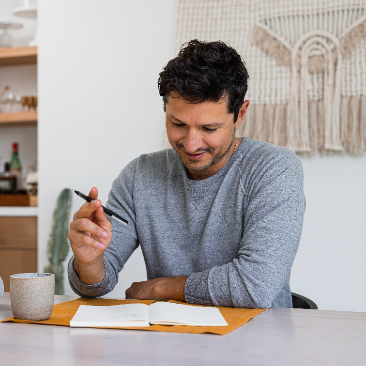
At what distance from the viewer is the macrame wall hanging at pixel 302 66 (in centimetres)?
212

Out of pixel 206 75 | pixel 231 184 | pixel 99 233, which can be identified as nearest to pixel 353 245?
pixel 231 184

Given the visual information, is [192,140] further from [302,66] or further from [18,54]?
[18,54]

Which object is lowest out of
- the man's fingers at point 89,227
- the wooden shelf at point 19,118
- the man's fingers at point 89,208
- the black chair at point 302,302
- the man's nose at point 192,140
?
the black chair at point 302,302

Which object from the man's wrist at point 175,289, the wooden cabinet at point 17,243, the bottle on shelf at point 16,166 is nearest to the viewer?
the man's wrist at point 175,289

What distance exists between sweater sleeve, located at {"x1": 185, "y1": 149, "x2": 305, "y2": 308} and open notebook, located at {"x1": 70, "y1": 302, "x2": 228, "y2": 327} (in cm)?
10

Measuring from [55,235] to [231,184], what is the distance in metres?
1.50

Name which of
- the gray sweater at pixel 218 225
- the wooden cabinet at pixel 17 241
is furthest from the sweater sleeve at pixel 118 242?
the wooden cabinet at pixel 17 241

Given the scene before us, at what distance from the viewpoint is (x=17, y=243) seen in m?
2.75

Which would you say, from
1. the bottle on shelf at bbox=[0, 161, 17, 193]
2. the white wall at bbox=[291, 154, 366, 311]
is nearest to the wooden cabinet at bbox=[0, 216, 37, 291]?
the bottle on shelf at bbox=[0, 161, 17, 193]

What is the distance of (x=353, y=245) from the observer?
2180mm

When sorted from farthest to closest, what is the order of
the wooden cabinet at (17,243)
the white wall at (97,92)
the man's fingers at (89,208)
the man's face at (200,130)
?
the wooden cabinet at (17,243), the white wall at (97,92), the man's face at (200,130), the man's fingers at (89,208)

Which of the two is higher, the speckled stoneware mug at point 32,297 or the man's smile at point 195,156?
the man's smile at point 195,156

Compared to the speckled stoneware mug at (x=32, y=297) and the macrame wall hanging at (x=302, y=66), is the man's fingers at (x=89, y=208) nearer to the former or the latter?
the speckled stoneware mug at (x=32, y=297)

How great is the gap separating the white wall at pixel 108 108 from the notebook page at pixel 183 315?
4.37 feet
